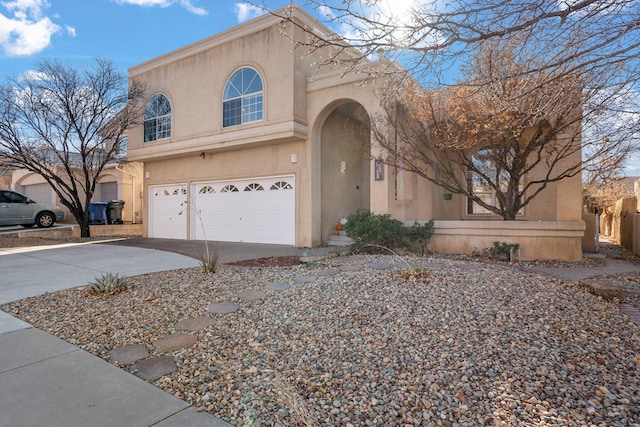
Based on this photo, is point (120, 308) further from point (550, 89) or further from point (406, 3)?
point (550, 89)

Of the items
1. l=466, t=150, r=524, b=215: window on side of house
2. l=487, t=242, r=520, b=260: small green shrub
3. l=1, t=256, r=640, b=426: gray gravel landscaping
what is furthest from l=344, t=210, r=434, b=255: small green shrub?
l=1, t=256, r=640, b=426: gray gravel landscaping

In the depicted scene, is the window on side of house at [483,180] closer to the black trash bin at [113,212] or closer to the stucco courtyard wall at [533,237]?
the stucco courtyard wall at [533,237]

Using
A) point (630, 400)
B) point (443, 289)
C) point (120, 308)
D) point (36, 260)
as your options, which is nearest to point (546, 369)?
point (630, 400)

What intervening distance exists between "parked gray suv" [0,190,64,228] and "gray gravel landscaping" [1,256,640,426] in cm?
1359

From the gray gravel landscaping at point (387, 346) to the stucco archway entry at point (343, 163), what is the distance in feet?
20.7

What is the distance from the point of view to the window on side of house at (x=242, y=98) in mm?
11148

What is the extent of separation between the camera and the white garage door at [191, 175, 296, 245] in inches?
440

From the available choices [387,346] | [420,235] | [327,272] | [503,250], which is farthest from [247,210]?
[387,346]

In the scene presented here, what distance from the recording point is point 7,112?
12.1m

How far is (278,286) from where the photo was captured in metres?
5.06

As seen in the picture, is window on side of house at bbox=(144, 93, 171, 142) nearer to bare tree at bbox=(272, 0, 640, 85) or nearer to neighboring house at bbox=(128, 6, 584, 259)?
neighboring house at bbox=(128, 6, 584, 259)

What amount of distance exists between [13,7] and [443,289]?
13859 millimetres

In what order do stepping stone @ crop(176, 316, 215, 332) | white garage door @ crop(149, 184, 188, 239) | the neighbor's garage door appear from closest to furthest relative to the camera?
stepping stone @ crop(176, 316, 215, 332) < white garage door @ crop(149, 184, 188, 239) < the neighbor's garage door

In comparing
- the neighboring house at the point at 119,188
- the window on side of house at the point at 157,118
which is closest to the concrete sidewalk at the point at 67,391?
the window on side of house at the point at 157,118
